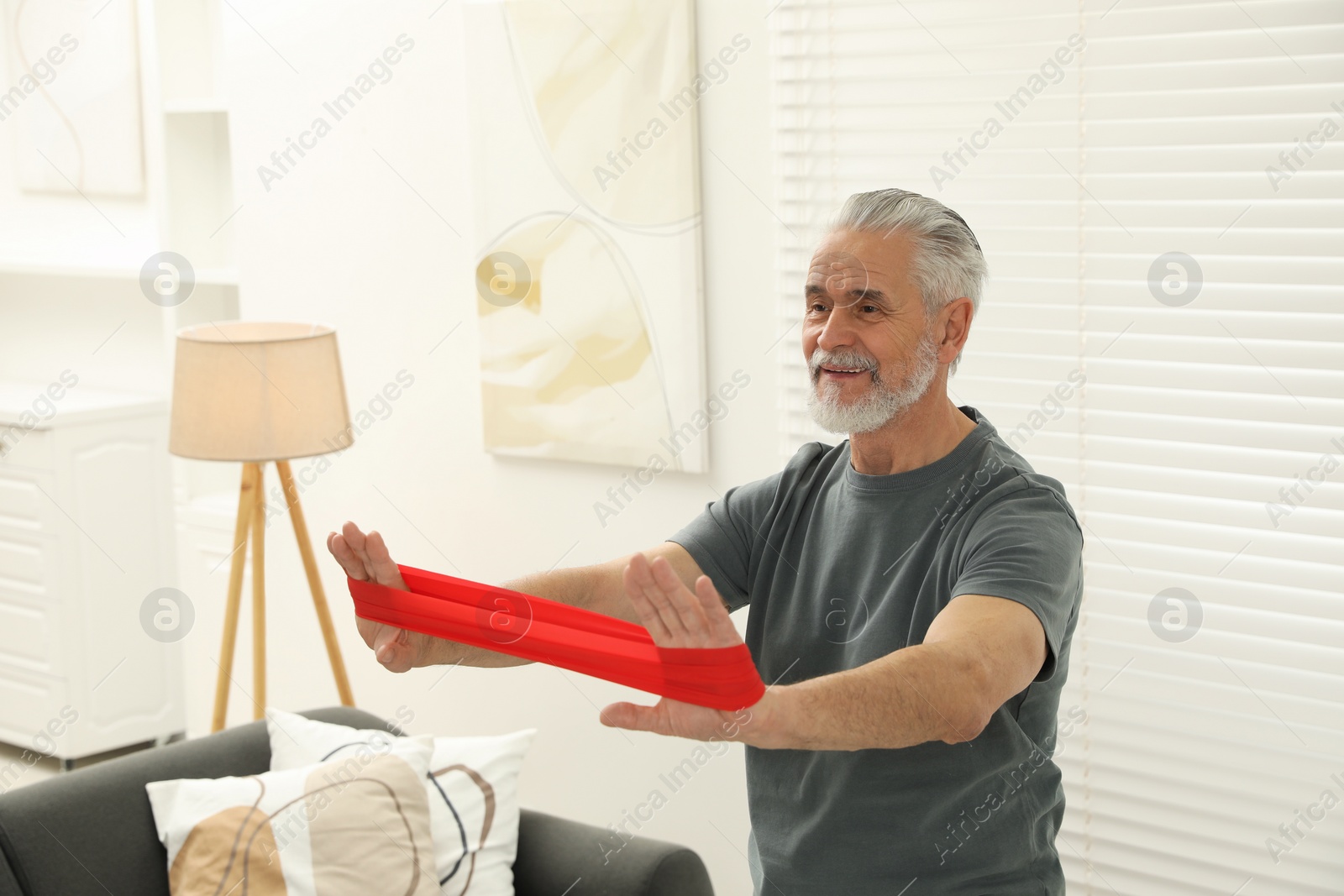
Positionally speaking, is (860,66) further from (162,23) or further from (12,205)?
(12,205)

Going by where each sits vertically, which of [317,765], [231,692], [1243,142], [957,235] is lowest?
[231,692]

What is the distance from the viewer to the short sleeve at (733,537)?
1.89 metres

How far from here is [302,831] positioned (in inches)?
95.3

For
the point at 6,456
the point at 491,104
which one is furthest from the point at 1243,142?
the point at 6,456

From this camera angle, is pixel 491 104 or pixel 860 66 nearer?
pixel 860 66

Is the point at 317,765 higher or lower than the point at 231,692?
→ higher

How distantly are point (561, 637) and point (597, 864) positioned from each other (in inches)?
52.2

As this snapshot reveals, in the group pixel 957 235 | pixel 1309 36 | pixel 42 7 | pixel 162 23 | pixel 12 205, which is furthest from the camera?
pixel 12 205

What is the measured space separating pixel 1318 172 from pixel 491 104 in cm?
186

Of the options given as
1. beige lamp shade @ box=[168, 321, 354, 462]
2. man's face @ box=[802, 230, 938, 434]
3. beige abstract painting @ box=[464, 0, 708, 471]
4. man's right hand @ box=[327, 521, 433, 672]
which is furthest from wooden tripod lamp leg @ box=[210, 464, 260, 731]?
man's face @ box=[802, 230, 938, 434]

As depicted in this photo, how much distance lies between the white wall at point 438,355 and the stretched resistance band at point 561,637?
161 cm

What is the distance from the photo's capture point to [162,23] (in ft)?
13.1

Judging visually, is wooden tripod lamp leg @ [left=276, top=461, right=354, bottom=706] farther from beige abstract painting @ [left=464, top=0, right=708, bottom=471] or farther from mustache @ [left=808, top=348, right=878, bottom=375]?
mustache @ [left=808, top=348, right=878, bottom=375]

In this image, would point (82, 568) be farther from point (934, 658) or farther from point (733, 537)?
point (934, 658)
